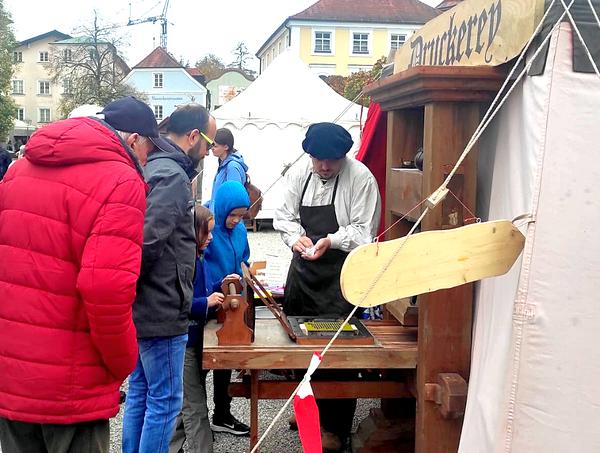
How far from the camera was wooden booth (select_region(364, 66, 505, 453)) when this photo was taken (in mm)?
2320

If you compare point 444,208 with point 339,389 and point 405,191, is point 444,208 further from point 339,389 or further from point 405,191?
point 339,389

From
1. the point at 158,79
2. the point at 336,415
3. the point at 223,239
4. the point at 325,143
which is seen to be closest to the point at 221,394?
the point at 336,415

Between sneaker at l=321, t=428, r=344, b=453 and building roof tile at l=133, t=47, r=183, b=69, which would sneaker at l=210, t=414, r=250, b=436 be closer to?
sneaker at l=321, t=428, r=344, b=453

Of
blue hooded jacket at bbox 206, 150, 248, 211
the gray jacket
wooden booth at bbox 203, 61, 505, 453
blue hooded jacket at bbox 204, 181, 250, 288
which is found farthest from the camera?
blue hooded jacket at bbox 206, 150, 248, 211

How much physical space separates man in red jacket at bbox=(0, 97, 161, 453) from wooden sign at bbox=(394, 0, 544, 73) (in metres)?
1.29

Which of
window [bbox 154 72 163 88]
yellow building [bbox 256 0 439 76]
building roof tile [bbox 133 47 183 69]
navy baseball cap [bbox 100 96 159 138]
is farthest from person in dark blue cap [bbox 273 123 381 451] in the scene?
window [bbox 154 72 163 88]

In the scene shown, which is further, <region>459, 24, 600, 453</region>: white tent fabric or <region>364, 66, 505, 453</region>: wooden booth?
<region>364, 66, 505, 453</region>: wooden booth

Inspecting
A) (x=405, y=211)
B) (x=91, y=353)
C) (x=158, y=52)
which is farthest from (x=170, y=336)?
(x=158, y=52)

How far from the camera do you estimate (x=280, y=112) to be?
1103 cm

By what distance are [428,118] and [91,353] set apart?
1.43 meters

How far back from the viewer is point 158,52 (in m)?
55.7

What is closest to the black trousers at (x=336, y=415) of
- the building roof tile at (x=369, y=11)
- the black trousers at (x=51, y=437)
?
the black trousers at (x=51, y=437)

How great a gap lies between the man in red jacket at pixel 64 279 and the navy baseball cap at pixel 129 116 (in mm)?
386

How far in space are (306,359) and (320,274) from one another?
0.86 m
